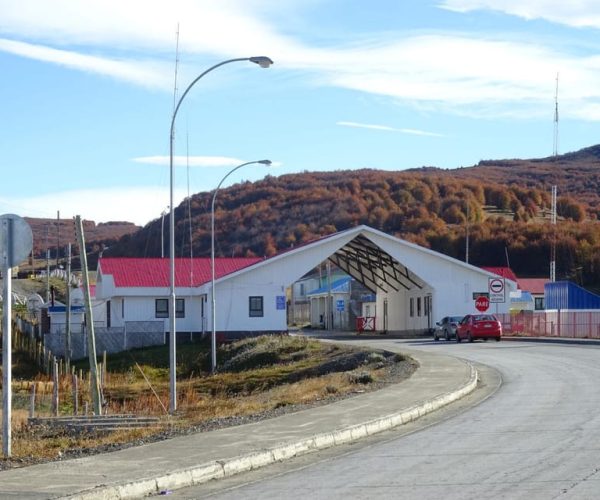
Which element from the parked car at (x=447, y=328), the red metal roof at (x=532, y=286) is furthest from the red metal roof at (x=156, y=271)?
the red metal roof at (x=532, y=286)

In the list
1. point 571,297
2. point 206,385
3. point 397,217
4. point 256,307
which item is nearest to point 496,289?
point 206,385

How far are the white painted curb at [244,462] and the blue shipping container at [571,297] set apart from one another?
46.9 meters

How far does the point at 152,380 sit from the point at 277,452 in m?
33.4

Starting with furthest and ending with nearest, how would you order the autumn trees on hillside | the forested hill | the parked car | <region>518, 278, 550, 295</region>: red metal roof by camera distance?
the autumn trees on hillside, the forested hill, <region>518, 278, 550, 295</region>: red metal roof, the parked car

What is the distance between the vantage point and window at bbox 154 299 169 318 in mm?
61731

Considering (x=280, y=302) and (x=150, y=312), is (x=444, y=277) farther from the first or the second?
(x=150, y=312)

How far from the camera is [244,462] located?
1279 centimetres

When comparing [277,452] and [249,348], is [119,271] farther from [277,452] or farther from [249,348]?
[277,452]

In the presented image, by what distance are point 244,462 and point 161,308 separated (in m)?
49.8

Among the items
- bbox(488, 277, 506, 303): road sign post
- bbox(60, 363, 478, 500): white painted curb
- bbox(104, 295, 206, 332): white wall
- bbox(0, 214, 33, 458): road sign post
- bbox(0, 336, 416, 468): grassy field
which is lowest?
bbox(0, 336, 416, 468): grassy field

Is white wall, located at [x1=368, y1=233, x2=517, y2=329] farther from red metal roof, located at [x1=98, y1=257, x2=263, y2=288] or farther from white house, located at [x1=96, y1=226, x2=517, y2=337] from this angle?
red metal roof, located at [x1=98, y1=257, x2=263, y2=288]

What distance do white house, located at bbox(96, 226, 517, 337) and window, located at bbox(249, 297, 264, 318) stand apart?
0.06 m

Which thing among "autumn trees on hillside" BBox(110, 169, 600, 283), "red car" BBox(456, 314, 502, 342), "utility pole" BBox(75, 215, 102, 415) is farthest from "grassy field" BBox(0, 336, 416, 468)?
"autumn trees on hillside" BBox(110, 169, 600, 283)

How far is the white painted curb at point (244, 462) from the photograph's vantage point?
10.6m
